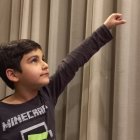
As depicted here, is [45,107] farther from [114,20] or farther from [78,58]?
[114,20]

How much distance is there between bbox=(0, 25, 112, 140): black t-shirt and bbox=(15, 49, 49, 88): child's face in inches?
2.9

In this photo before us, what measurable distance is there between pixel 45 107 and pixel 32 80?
10 centimetres

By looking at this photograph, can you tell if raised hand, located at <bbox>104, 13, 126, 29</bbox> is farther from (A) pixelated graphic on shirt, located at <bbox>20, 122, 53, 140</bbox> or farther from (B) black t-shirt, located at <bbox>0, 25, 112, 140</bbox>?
(A) pixelated graphic on shirt, located at <bbox>20, 122, 53, 140</bbox>

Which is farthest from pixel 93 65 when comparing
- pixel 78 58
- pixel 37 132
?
pixel 37 132

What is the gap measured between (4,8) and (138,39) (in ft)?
2.09

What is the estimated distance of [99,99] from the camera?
106 centimetres

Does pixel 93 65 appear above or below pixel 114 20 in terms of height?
below

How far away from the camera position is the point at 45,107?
104 cm

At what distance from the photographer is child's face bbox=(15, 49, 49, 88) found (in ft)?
3.22

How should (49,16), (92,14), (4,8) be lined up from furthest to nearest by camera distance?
(4,8) < (49,16) < (92,14)

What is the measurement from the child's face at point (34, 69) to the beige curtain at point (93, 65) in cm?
17

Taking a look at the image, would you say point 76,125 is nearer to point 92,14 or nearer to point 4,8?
point 92,14

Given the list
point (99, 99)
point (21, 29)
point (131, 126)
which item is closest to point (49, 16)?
point (21, 29)

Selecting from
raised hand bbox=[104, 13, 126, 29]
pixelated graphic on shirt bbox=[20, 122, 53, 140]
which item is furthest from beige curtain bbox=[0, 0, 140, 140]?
pixelated graphic on shirt bbox=[20, 122, 53, 140]
